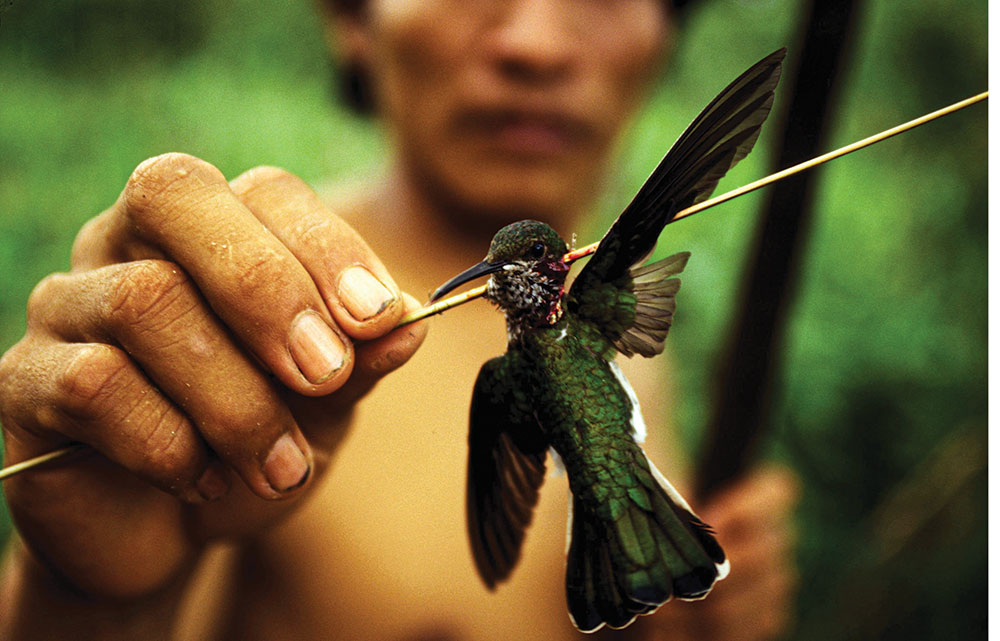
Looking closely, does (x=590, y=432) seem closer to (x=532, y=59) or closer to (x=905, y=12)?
(x=532, y=59)

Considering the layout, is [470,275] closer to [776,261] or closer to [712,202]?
[712,202]

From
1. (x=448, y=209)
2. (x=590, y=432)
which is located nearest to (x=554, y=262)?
(x=590, y=432)

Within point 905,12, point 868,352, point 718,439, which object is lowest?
point 718,439

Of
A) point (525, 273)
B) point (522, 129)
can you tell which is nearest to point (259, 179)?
point (525, 273)

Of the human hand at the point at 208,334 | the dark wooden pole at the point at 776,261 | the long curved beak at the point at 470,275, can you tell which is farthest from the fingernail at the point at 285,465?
the dark wooden pole at the point at 776,261

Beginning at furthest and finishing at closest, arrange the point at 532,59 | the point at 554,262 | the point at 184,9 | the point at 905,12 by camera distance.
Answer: the point at 905,12 < the point at 184,9 < the point at 532,59 < the point at 554,262

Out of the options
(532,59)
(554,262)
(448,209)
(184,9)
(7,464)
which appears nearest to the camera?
(554,262)

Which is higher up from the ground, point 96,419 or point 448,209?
point 448,209
